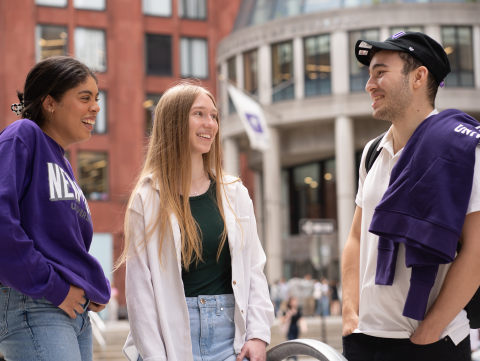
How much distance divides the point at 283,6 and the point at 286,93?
5.20 metres

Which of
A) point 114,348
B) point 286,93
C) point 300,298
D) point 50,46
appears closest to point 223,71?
point 286,93

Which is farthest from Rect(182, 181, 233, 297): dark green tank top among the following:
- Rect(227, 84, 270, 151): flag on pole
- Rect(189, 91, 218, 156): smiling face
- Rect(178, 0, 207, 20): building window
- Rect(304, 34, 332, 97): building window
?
Rect(178, 0, 207, 20): building window

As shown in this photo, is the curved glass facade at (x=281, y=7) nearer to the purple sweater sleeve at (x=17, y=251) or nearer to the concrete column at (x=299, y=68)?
the concrete column at (x=299, y=68)

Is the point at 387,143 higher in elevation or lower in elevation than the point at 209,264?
higher

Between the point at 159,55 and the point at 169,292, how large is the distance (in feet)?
128

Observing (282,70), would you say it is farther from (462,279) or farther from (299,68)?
(462,279)

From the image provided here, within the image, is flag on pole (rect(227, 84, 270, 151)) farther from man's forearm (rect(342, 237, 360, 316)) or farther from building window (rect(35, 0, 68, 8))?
man's forearm (rect(342, 237, 360, 316))

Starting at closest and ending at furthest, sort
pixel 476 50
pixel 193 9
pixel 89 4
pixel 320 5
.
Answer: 1. pixel 476 50
2. pixel 320 5
3. pixel 89 4
4. pixel 193 9

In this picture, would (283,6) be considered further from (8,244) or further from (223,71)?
(8,244)

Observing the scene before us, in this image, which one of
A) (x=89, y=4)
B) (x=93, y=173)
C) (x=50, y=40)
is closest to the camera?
(x=93, y=173)

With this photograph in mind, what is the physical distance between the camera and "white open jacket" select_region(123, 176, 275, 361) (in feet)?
10.1

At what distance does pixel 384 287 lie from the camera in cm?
297

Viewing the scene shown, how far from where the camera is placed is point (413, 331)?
2871mm

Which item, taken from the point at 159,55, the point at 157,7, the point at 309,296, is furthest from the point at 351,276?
the point at 157,7
